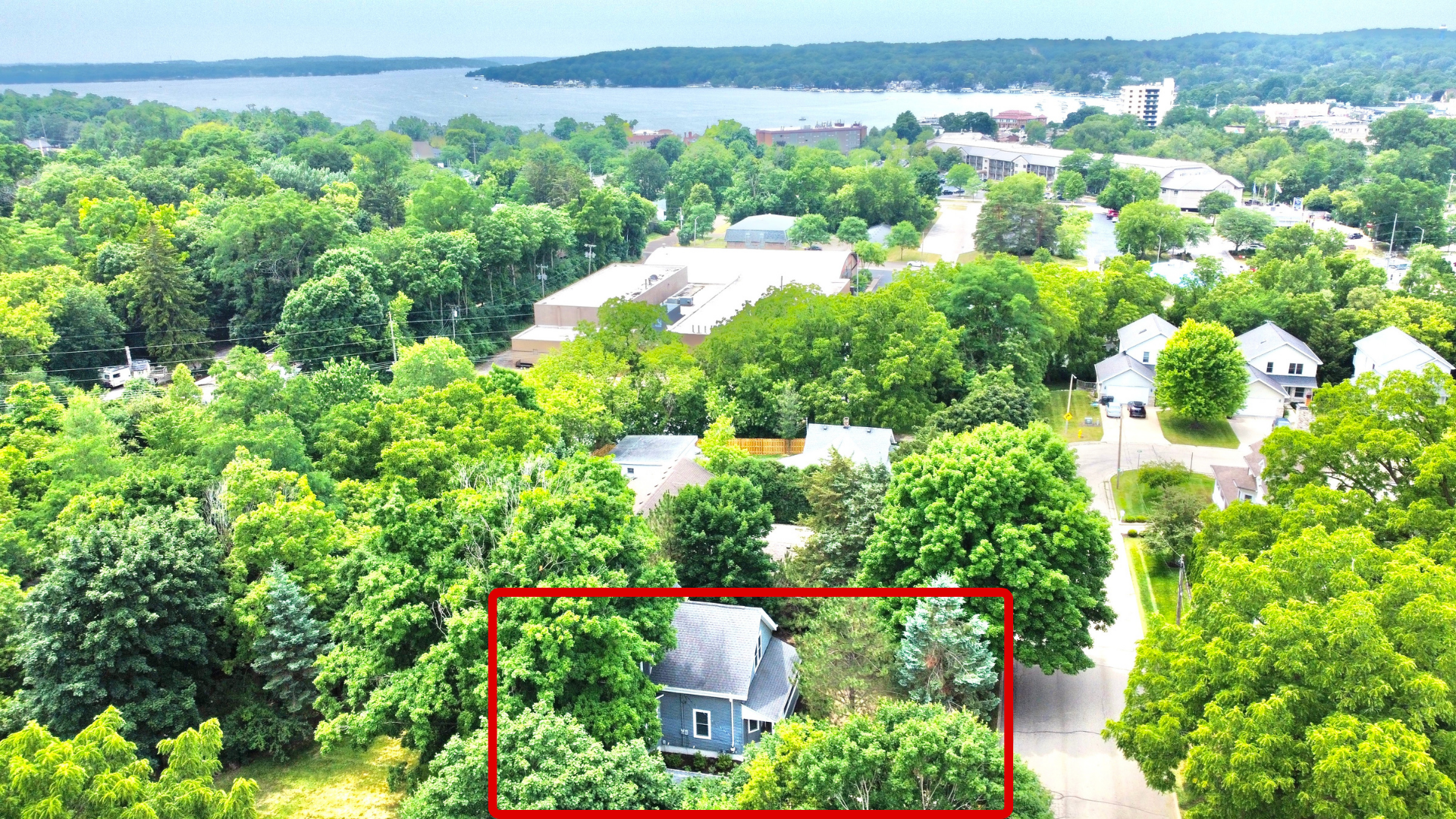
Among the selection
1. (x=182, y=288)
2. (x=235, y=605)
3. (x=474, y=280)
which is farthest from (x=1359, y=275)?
(x=182, y=288)

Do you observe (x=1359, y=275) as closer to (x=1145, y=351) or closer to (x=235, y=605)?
(x=1145, y=351)

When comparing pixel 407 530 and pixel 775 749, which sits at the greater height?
pixel 407 530

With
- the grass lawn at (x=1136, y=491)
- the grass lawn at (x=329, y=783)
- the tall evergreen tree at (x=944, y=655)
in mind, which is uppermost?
the tall evergreen tree at (x=944, y=655)

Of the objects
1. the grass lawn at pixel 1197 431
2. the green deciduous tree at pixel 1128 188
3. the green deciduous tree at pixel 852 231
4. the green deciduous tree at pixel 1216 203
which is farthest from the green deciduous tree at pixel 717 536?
the green deciduous tree at pixel 1216 203

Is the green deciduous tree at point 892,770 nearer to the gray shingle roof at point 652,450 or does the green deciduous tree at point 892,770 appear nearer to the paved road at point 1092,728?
the paved road at point 1092,728

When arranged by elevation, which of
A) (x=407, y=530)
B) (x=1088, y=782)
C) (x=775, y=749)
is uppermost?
(x=407, y=530)

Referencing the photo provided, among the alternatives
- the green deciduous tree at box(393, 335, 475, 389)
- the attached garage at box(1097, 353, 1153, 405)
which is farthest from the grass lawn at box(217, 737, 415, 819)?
the attached garage at box(1097, 353, 1153, 405)
